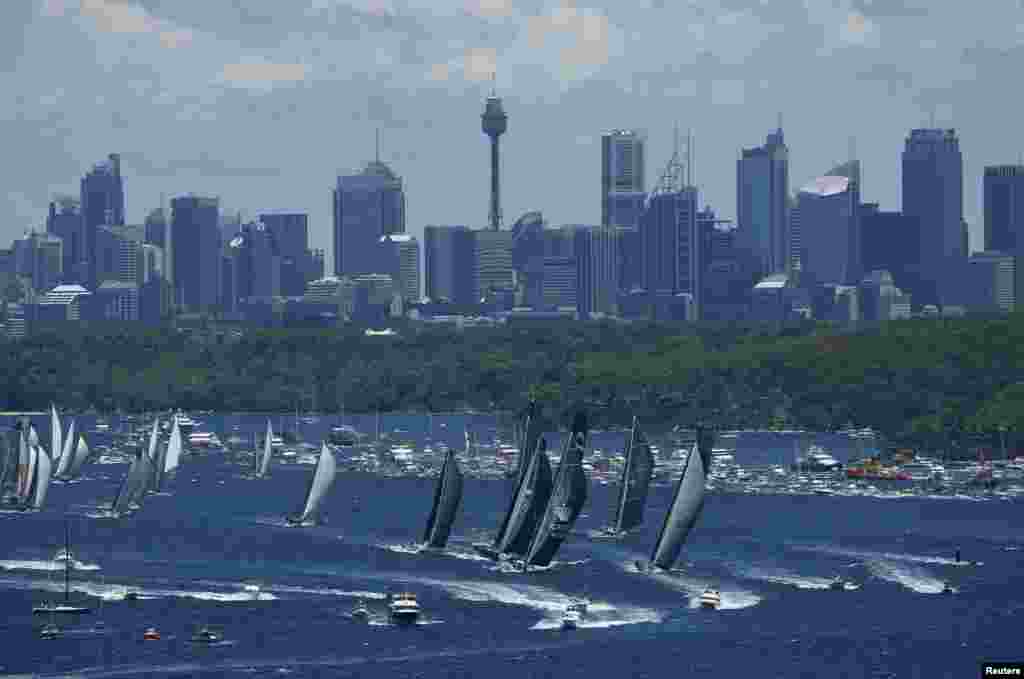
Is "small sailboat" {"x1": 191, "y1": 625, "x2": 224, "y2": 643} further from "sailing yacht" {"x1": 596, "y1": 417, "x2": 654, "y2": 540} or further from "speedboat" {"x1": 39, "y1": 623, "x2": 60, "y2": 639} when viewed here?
"sailing yacht" {"x1": 596, "y1": 417, "x2": 654, "y2": 540}

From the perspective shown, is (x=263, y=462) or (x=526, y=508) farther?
(x=263, y=462)

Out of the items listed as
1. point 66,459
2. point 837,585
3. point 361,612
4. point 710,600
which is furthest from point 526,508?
point 66,459

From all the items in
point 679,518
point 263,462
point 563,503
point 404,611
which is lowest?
point 404,611

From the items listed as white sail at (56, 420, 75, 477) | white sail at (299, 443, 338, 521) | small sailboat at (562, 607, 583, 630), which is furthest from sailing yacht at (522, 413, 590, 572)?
white sail at (56, 420, 75, 477)

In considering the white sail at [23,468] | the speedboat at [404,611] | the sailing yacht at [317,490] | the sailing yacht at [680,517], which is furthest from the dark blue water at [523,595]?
the white sail at [23,468]

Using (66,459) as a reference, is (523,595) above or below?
below

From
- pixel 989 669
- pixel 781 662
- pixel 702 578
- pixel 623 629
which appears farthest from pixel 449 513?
pixel 989 669

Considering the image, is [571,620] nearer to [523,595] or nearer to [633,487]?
[523,595]

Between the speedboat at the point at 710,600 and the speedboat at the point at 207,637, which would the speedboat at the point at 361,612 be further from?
the speedboat at the point at 710,600
